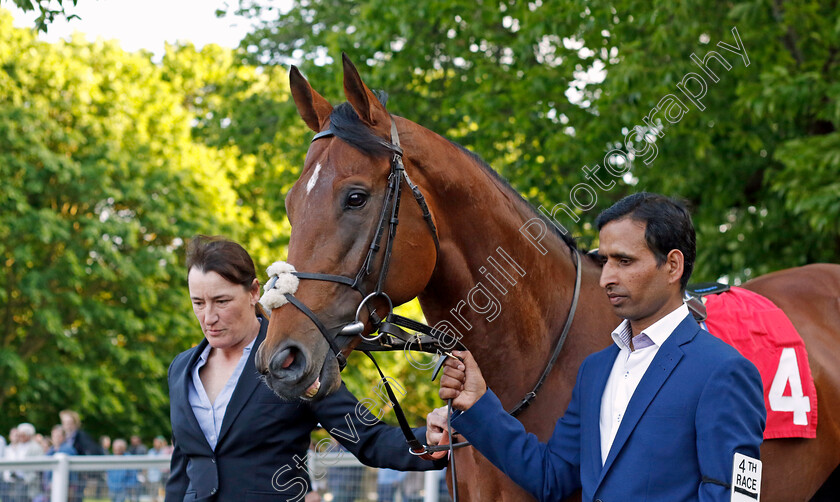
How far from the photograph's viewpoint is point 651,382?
2.27 metres

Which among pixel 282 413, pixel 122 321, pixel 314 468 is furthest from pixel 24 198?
pixel 282 413

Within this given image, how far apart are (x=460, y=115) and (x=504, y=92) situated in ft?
2.44

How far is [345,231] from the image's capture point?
9.05 ft

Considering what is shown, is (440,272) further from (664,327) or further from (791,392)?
(791,392)

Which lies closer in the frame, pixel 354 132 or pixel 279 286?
pixel 279 286

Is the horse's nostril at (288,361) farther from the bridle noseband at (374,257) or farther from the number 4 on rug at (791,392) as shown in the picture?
the number 4 on rug at (791,392)

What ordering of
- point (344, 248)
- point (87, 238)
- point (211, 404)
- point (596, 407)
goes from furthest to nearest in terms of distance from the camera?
point (87, 238)
point (211, 404)
point (344, 248)
point (596, 407)

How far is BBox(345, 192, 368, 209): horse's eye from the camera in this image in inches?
110

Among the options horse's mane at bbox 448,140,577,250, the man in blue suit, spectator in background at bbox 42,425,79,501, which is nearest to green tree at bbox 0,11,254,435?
spectator in background at bbox 42,425,79,501

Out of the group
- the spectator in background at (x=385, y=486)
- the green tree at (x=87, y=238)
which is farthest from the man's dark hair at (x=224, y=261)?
the green tree at (x=87, y=238)

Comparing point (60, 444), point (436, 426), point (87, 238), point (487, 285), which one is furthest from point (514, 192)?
point (87, 238)

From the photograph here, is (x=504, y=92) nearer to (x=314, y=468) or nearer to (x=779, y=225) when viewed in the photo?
(x=779, y=225)

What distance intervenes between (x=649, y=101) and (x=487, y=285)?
5327mm

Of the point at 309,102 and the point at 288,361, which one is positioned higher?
the point at 309,102
